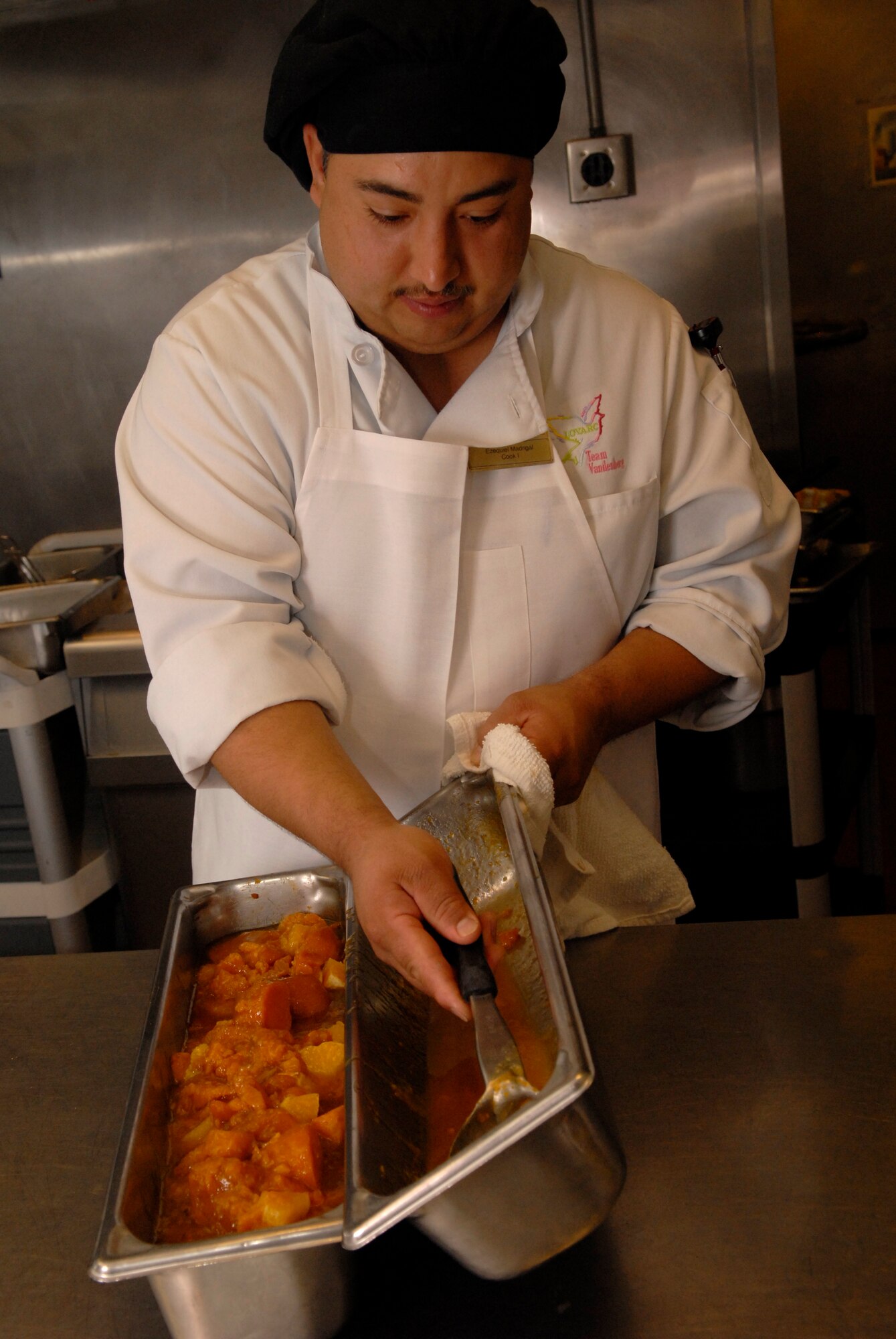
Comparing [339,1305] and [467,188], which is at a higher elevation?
[467,188]

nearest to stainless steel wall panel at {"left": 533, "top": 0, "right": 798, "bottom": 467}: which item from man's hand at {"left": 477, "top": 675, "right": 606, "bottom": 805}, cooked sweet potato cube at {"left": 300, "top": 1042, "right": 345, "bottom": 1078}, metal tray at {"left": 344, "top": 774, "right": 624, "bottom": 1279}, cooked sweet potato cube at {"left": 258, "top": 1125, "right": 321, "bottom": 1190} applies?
man's hand at {"left": 477, "top": 675, "right": 606, "bottom": 805}

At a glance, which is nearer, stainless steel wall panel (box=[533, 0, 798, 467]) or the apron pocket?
the apron pocket

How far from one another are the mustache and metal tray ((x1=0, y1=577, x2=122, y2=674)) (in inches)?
52.9

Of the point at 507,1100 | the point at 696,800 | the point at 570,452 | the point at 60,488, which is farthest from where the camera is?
the point at 60,488

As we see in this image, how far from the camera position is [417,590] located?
1389mm

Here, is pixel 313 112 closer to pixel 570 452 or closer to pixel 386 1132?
pixel 570 452

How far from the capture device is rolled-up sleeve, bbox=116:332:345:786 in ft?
4.09

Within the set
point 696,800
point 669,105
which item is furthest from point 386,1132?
point 669,105

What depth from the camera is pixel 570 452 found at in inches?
57.6

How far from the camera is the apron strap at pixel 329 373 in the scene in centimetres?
136

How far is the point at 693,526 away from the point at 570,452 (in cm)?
21

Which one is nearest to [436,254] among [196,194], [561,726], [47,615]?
[561,726]

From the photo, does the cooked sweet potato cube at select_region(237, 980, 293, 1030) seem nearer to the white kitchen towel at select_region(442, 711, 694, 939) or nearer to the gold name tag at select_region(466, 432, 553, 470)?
the white kitchen towel at select_region(442, 711, 694, 939)

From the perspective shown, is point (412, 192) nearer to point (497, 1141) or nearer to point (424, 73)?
Answer: point (424, 73)
